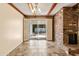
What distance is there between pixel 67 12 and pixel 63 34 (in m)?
1.31

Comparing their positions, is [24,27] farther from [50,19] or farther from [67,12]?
[67,12]

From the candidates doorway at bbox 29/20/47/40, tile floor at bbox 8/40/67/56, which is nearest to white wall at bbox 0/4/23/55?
tile floor at bbox 8/40/67/56

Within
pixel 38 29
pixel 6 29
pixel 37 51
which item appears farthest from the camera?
pixel 38 29

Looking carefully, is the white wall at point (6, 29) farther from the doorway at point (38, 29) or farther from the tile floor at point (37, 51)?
the doorway at point (38, 29)

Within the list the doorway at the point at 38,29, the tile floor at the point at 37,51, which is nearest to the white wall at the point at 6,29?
the tile floor at the point at 37,51

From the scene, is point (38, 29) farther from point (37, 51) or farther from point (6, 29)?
point (6, 29)

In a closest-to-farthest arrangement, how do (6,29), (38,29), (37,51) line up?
(6,29), (37,51), (38,29)

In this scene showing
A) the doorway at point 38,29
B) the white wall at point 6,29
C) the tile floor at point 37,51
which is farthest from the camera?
the doorway at point 38,29

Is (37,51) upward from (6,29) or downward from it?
Answer: downward

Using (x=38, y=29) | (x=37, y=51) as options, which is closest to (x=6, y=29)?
(x=37, y=51)

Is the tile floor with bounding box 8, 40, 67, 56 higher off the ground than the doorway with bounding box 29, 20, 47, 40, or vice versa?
the doorway with bounding box 29, 20, 47, 40

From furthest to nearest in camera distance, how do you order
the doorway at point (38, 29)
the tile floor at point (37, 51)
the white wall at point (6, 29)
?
the doorway at point (38, 29) < the tile floor at point (37, 51) < the white wall at point (6, 29)

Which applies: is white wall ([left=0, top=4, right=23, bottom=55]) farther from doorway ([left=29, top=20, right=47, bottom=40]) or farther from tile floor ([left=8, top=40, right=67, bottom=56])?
doorway ([left=29, top=20, right=47, bottom=40])

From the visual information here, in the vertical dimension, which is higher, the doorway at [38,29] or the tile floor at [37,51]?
the doorway at [38,29]
